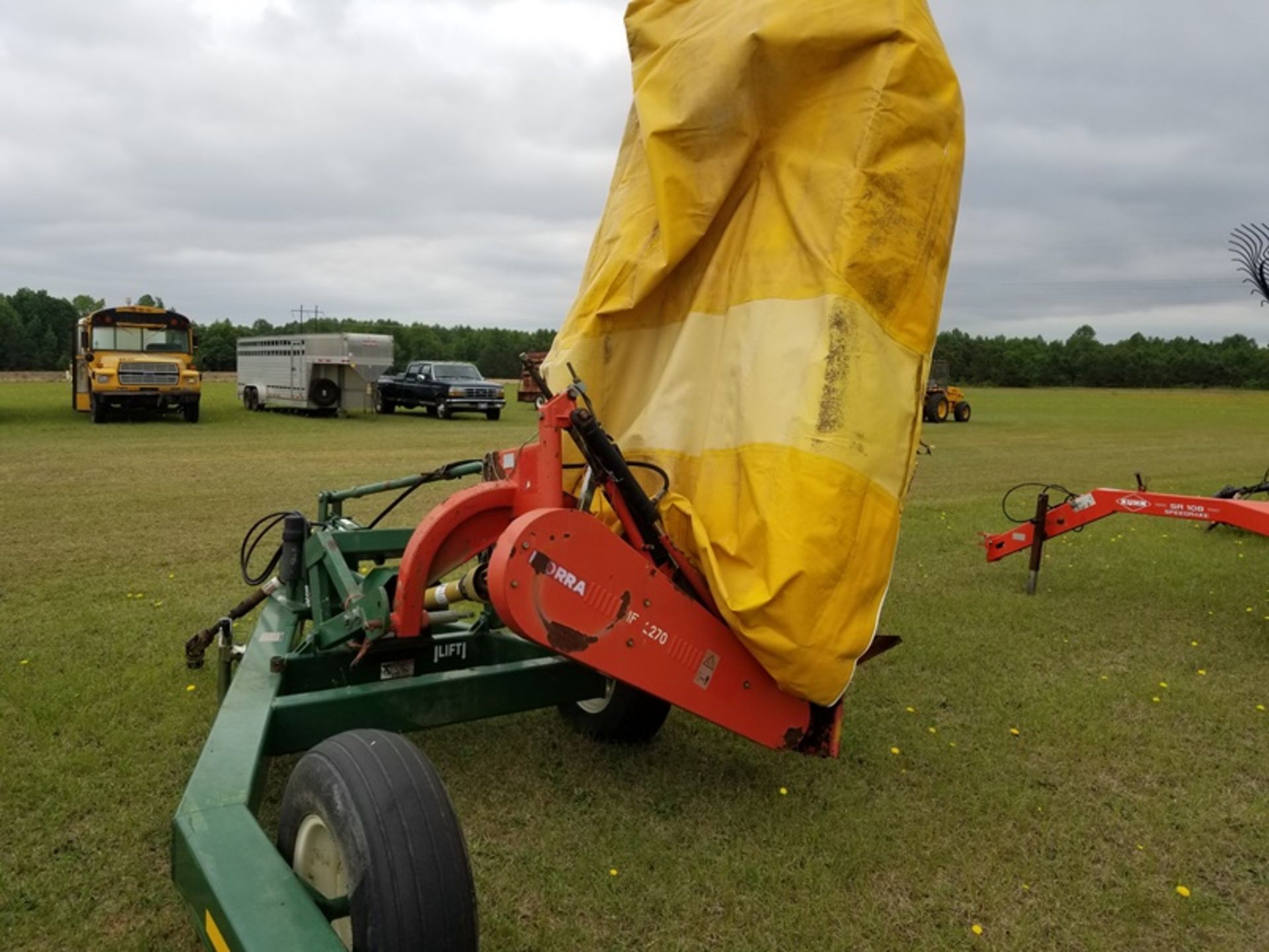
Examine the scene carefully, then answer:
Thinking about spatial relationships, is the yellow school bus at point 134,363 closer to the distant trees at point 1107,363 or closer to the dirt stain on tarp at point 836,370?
the dirt stain on tarp at point 836,370

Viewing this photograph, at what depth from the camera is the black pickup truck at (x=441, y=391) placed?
91.4 ft

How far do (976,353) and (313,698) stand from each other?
296 ft

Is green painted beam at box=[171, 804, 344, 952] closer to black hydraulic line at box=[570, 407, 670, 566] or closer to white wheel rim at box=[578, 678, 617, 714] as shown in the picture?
black hydraulic line at box=[570, 407, 670, 566]

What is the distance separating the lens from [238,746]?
289 centimetres

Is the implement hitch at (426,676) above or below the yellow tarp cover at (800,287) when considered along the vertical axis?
below

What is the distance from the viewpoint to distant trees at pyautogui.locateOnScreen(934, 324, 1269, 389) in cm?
8062

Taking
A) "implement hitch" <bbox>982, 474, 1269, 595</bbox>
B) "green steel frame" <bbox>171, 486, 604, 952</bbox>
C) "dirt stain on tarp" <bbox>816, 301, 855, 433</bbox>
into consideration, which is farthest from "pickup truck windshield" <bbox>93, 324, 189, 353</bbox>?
"dirt stain on tarp" <bbox>816, 301, 855, 433</bbox>

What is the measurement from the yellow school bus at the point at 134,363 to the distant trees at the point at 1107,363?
69.7 m

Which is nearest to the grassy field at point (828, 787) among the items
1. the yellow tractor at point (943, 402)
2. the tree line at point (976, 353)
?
the yellow tractor at point (943, 402)

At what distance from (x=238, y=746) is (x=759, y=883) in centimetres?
170

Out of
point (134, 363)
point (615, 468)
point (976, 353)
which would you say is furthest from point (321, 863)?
point (976, 353)

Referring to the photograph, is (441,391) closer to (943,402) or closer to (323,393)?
(323,393)

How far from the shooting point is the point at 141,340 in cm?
2241

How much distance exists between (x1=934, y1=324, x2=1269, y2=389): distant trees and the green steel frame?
82.6 meters
